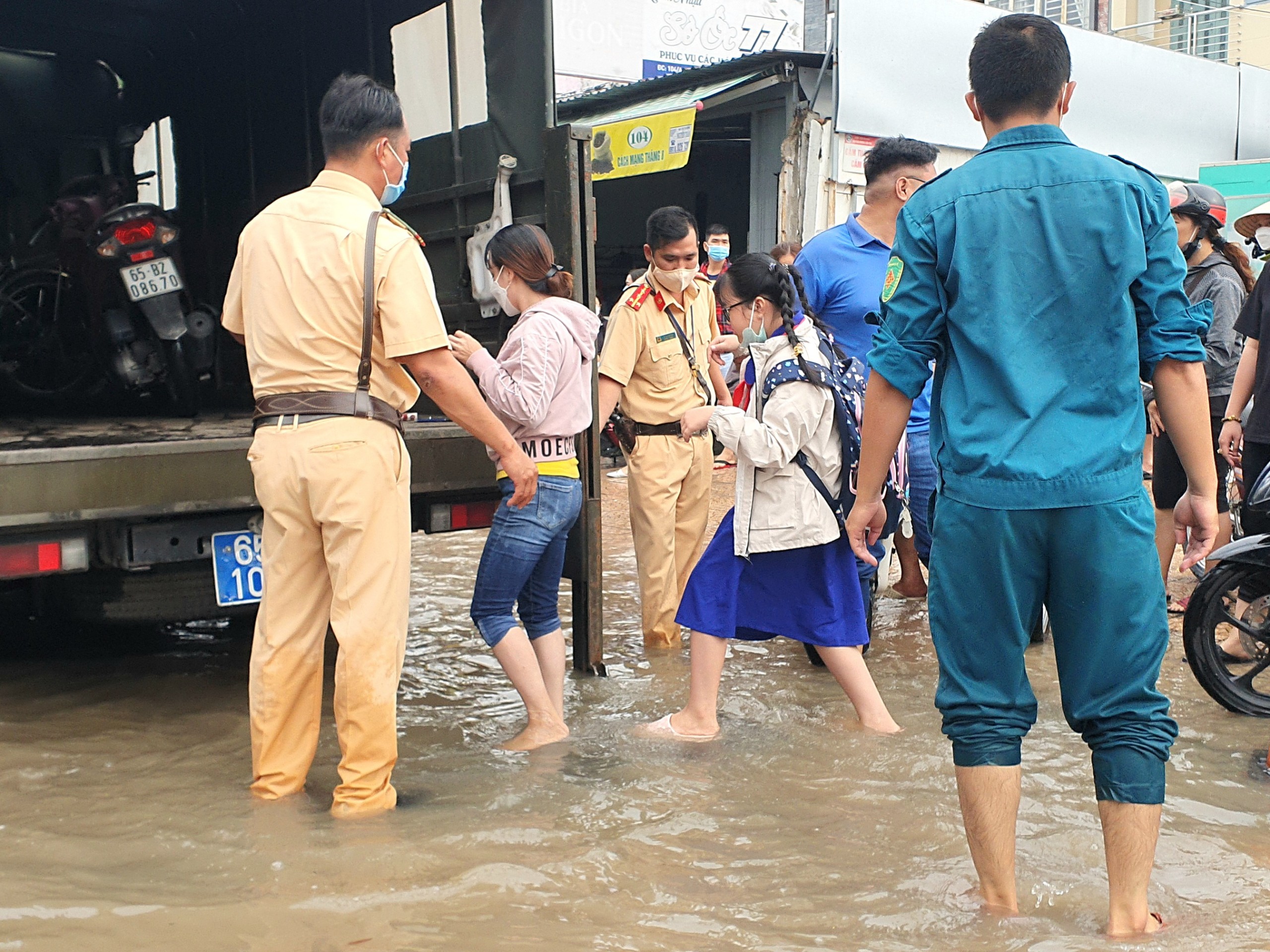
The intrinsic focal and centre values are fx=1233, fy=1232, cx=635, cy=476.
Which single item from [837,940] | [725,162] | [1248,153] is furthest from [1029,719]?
[1248,153]

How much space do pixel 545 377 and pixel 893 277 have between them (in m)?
1.48

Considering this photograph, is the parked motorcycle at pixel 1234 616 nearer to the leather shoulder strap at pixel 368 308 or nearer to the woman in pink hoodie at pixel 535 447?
the woman in pink hoodie at pixel 535 447

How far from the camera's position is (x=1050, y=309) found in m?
2.46

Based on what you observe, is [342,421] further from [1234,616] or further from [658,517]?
[1234,616]

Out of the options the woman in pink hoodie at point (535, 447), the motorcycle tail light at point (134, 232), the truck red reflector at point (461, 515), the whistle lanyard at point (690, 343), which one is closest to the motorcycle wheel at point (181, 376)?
the motorcycle tail light at point (134, 232)

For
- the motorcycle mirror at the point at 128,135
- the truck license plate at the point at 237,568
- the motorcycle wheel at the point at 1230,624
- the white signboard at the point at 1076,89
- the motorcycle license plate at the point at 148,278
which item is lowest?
the motorcycle wheel at the point at 1230,624

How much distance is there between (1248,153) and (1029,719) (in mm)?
15234

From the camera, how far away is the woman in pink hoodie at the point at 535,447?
3.84 m

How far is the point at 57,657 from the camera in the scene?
4.92 meters

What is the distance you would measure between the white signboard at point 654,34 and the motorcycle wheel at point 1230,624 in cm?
1229

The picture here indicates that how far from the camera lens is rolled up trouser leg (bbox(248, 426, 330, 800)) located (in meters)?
3.18

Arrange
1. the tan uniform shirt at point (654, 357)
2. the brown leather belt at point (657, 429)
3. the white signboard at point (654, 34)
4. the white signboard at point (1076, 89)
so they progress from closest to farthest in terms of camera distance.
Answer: the tan uniform shirt at point (654, 357)
the brown leather belt at point (657, 429)
the white signboard at point (1076, 89)
the white signboard at point (654, 34)

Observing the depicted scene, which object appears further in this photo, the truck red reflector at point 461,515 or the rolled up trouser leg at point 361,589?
the truck red reflector at point 461,515

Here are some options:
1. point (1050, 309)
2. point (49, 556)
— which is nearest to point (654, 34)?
point (49, 556)
